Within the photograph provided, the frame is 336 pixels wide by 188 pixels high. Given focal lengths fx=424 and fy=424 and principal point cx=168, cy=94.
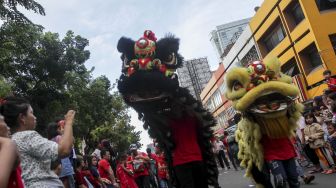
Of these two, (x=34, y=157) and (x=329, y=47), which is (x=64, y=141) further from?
(x=329, y=47)

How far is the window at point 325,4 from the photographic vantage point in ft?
72.1

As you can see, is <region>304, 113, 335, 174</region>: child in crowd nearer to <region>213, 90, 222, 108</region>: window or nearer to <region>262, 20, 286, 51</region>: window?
<region>262, 20, 286, 51</region>: window

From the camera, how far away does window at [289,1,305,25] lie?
75.3ft

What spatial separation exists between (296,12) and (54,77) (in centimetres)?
1355

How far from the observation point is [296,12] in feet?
77.4

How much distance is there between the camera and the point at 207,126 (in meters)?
4.89

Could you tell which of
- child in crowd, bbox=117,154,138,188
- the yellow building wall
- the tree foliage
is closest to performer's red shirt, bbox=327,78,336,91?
child in crowd, bbox=117,154,138,188

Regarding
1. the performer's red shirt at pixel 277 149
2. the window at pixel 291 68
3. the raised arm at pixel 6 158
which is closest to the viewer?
the raised arm at pixel 6 158

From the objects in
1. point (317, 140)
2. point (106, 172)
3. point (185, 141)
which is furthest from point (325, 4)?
point (185, 141)

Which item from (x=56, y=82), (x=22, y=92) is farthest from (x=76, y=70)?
(x=22, y=92)

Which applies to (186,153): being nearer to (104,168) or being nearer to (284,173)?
(284,173)

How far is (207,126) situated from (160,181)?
920cm

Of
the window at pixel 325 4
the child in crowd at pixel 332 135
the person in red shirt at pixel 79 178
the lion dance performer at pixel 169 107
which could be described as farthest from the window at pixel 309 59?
the lion dance performer at pixel 169 107

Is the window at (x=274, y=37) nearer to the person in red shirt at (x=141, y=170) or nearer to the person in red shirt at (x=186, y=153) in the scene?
the person in red shirt at (x=141, y=170)
